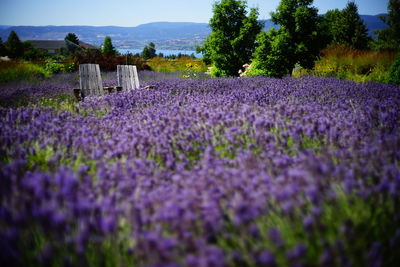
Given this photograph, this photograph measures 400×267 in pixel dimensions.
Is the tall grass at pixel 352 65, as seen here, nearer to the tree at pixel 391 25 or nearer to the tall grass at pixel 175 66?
the tall grass at pixel 175 66

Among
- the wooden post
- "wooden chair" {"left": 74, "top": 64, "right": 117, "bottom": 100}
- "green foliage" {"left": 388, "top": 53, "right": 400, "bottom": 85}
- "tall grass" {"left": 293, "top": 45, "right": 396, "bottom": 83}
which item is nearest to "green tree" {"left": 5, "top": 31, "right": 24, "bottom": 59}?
"wooden chair" {"left": 74, "top": 64, "right": 117, "bottom": 100}

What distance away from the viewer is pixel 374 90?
434cm

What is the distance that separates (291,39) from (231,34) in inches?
155

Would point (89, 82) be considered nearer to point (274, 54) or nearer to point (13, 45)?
point (274, 54)

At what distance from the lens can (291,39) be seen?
9062 millimetres

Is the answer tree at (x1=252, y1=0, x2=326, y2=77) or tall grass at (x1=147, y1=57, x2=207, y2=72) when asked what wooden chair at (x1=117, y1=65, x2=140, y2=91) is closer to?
tree at (x1=252, y1=0, x2=326, y2=77)

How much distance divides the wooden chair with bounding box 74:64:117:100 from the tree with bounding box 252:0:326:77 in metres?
5.20

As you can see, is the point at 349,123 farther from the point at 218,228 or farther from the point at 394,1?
the point at 394,1

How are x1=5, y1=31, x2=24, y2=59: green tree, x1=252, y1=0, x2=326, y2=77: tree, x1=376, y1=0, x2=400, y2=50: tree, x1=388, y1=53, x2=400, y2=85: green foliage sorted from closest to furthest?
1. x1=388, y1=53, x2=400, y2=85: green foliage
2. x1=252, y1=0, x2=326, y2=77: tree
3. x1=376, y1=0, x2=400, y2=50: tree
4. x1=5, y1=31, x2=24, y2=59: green tree

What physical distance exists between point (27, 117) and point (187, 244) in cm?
295

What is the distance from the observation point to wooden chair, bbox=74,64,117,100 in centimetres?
581

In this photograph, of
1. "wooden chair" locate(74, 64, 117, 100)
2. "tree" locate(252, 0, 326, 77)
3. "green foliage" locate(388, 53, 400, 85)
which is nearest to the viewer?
"wooden chair" locate(74, 64, 117, 100)

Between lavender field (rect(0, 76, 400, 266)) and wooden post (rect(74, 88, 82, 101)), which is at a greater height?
wooden post (rect(74, 88, 82, 101))

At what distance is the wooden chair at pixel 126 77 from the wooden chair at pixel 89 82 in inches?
18.9
